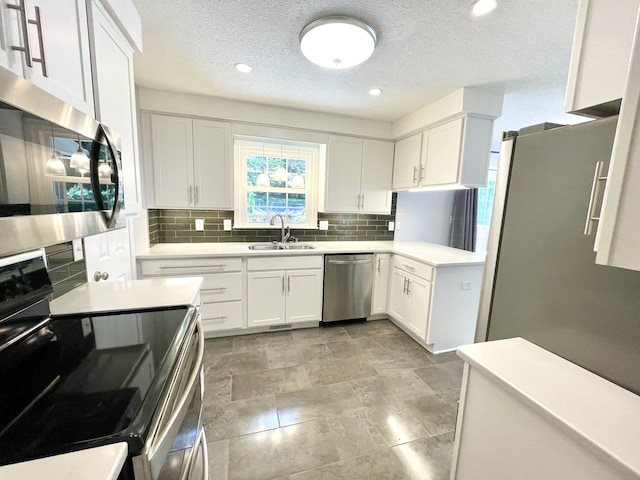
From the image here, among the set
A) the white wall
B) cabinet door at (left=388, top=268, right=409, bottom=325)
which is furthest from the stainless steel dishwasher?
the white wall

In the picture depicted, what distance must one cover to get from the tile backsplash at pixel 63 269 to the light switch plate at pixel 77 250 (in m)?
0.02

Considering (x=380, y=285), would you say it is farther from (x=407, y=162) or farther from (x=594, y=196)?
(x=594, y=196)

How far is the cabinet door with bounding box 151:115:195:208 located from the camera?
2.54m

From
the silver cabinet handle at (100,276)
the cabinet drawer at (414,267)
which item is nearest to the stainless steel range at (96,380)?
the silver cabinet handle at (100,276)

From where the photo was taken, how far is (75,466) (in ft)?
1.50

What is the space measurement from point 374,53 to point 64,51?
65.2 inches

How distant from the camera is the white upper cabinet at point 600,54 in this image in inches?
30.0

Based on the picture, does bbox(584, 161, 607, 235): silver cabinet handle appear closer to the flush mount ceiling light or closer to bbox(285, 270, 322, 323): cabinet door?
the flush mount ceiling light

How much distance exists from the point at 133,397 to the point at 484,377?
45.8 inches

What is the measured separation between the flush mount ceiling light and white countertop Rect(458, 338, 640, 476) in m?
1.73

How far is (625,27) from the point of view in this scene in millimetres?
758

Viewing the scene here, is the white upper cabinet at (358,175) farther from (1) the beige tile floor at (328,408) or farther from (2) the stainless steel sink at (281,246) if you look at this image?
(1) the beige tile floor at (328,408)

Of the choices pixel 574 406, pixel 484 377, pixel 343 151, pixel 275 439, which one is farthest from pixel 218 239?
pixel 574 406

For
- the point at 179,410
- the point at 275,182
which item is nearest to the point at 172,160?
the point at 275,182
